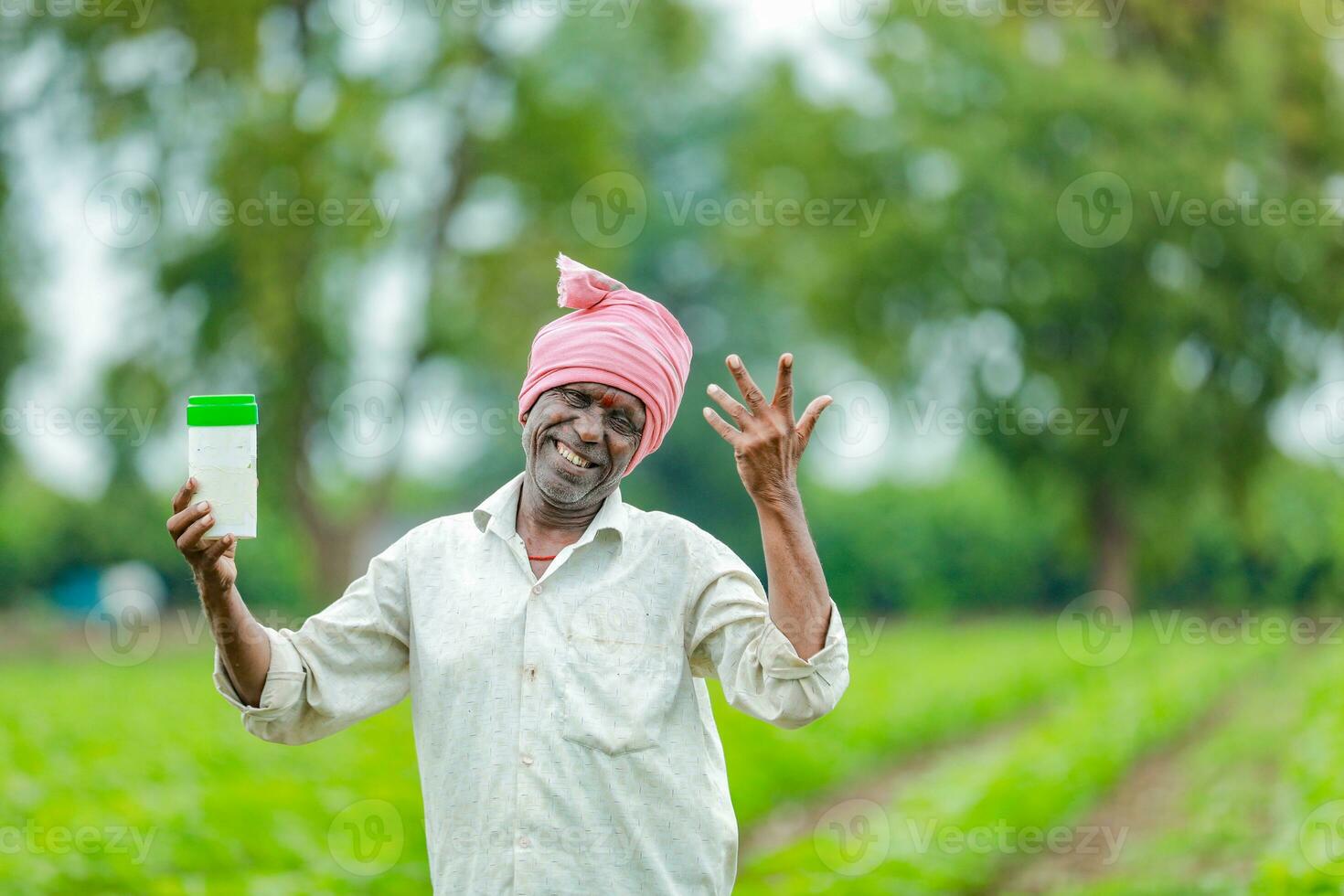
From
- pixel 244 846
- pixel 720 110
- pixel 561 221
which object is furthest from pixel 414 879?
pixel 720 110

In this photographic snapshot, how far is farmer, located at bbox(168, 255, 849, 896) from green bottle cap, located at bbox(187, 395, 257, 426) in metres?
0.13

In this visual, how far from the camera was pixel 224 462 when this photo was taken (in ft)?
9.20

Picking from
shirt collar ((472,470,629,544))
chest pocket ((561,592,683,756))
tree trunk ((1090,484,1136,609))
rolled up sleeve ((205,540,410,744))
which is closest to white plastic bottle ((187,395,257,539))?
rolled up sleeve ((205,540,410,744))

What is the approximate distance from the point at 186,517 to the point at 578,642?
2.41ft

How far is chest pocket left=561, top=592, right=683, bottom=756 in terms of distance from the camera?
9.18 ft

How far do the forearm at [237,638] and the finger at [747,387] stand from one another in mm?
971

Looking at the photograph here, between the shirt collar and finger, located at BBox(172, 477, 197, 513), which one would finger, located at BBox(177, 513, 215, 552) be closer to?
finger, located at BBox(172, 477, 197, 513)

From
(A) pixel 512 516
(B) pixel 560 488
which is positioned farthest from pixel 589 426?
(A) pixel 512 516

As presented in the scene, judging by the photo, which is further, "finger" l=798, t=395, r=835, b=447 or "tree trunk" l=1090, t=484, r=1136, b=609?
"tree trunk" l=1090, t=484, r=1136, b=609

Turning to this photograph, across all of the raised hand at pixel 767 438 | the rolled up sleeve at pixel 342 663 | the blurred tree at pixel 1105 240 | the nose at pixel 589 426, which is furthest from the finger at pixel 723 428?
the blurred tree at pixel 1105 240

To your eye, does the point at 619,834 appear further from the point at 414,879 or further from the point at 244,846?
the point at 244,846

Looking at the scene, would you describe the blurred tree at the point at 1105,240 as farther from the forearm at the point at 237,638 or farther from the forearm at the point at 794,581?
the forearm at the point at 237,638

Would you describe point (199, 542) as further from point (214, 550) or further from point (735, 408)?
point (735, 408)

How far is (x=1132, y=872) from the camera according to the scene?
7.89 metres
